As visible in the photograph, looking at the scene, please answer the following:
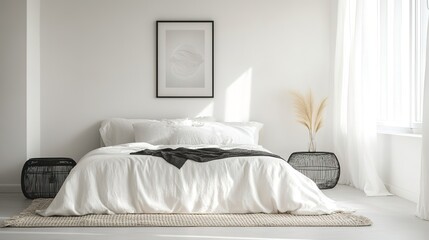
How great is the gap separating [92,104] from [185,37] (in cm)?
140

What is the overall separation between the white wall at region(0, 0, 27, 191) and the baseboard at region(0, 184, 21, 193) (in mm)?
69

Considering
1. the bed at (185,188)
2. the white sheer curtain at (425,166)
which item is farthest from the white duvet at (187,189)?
the white sheer curtain at (425,166)

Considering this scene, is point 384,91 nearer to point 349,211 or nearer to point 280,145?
point 280,145

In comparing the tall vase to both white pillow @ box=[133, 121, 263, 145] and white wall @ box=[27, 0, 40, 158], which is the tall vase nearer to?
white pillow @ box=[133, 121, 263, 145]

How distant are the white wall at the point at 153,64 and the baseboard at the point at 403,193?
4.45ft

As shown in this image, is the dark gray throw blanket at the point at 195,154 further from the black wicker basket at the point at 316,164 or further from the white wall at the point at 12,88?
the white wall at the point at 12,88

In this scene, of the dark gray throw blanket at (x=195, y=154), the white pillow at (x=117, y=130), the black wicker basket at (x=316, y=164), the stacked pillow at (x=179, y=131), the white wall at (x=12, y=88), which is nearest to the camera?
the dark gray throw blanket at (x=195, y=154)

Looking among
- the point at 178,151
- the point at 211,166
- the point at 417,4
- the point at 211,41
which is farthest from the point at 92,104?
the point at 417,4

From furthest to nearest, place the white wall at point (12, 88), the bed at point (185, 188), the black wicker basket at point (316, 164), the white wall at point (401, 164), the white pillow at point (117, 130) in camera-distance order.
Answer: the white pillow at point (117, 130) < the black wicker basket at point (316, 164) < the white wall at point (12, 88) < the white wall at point (401, 164) < the bed at point (185, 188)

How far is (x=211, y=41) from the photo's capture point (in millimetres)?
7594

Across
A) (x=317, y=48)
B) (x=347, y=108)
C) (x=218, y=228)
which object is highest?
(x=317, y=48)

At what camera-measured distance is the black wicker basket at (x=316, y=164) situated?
23.5 feet

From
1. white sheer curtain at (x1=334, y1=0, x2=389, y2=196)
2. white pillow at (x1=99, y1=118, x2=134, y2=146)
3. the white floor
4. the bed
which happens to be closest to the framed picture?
white pillow at (x1=99, y1=118, x2=134, y2=146)

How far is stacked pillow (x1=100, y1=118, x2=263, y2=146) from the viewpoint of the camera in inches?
272
